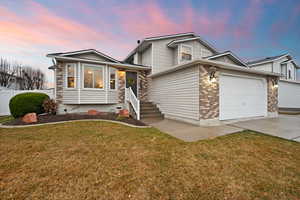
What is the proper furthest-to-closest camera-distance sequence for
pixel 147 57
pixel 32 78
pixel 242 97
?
pixel 32 78 < pixel 147 57 < pixel 242 97

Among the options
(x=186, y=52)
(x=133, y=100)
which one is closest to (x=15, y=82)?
(x=133, y=100)

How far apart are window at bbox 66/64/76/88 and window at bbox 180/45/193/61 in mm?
8096

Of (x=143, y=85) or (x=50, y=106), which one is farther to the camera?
(x=143, y=85)

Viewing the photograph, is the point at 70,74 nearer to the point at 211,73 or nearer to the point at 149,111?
the point at 149,111

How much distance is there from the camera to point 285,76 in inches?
615

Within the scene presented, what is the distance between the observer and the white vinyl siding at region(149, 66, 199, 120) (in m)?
6.33

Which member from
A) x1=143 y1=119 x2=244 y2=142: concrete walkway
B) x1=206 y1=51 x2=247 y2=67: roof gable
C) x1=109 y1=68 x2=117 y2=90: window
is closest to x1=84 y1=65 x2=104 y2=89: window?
x1=109 y1=68 x2=117 y2=90: window

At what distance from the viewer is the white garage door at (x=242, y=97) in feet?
22.2

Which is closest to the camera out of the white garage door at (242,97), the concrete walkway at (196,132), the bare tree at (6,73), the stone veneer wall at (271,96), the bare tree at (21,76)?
the concrete walkway at (196,132)

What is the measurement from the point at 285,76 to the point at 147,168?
21775mm

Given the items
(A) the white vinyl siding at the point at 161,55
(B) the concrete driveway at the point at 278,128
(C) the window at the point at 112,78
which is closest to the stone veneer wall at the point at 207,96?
(B) the concrete driveway at the point at 278,128

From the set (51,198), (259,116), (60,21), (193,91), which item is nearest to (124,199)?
(51,198)

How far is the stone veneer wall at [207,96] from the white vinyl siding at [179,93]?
0.60 feet

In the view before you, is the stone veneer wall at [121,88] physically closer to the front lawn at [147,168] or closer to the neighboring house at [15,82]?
the front lawn at [147,168]
